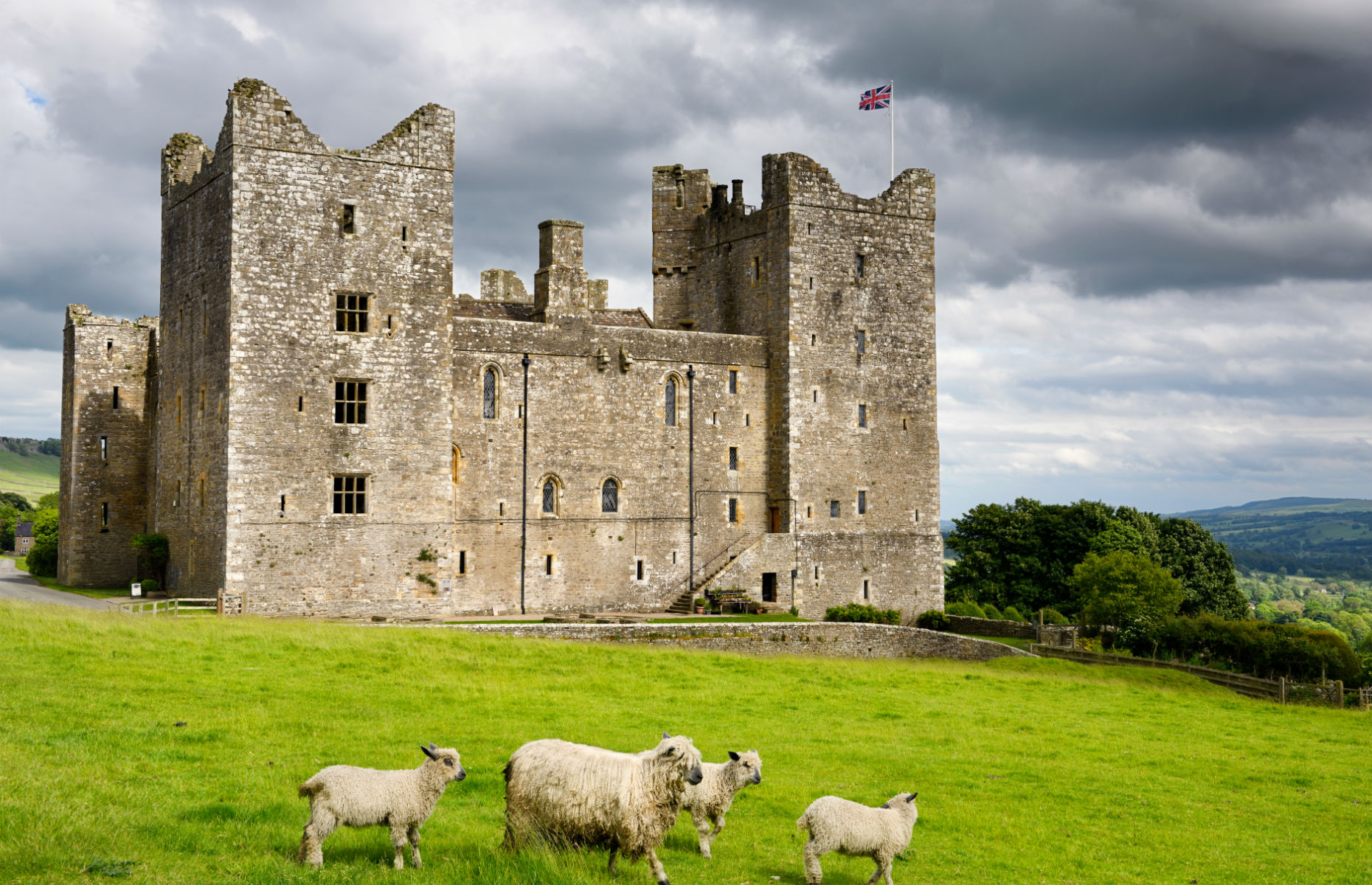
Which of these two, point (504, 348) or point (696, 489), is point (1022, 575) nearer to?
point (696, 489)

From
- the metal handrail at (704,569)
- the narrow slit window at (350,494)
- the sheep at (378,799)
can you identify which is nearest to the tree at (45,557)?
the narrow slit window at (350,494)

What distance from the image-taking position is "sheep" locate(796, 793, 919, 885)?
39.7 ft

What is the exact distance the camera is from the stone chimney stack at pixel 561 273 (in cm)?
4238

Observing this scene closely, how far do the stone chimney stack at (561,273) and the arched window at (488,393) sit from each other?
3.05m

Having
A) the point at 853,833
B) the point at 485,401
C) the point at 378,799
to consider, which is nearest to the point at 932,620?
the point at 485,401

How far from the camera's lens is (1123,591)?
166ft

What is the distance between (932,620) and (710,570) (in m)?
9.83

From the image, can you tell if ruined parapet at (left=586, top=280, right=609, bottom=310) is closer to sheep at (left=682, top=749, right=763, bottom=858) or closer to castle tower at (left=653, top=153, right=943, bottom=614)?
castle tower at (left=653, top=153, right=943, bottom=614)

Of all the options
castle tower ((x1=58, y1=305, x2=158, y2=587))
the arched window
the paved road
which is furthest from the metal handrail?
castle tower ((x1=58, y1=305, x2=158, y2=587))

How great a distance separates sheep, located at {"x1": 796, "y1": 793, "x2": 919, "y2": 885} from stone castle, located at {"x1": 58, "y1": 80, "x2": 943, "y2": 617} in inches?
1070

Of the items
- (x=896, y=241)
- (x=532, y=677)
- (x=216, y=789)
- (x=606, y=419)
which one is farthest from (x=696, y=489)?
(x=216, y=789)

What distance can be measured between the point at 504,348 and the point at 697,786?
1181 inches

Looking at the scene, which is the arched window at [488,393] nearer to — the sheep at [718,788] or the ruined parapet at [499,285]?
the ruined parapet at [499,285]

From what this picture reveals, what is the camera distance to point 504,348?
135ft
